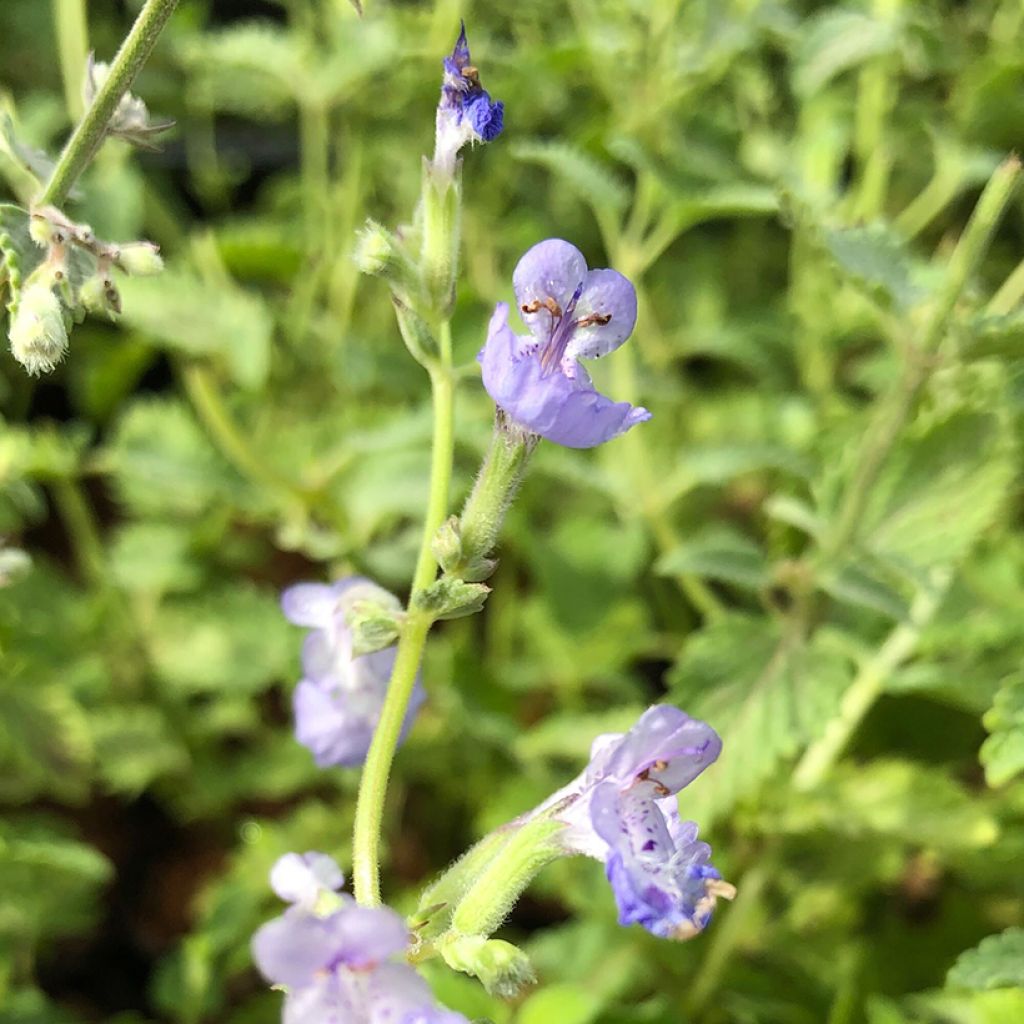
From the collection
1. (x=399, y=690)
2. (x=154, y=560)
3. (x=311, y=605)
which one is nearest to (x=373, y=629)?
(x=399, y=690)

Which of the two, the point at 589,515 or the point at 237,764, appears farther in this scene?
the point at 589,515

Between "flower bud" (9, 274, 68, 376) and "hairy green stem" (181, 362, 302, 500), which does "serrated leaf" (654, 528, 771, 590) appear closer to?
"hairy green stem" (181, 362, 302, 500)

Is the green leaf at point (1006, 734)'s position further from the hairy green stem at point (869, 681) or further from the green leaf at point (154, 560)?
the green leaf at point (154, 560)

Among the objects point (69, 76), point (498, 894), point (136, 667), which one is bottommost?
point (498, 894)

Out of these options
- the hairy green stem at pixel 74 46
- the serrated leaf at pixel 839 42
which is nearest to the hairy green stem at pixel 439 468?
the serrated leaf at pixel 839 42

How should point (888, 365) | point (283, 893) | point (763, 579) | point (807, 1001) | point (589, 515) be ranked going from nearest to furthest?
point (283, 893) → point (763, 579) → point (807, 1001) → point (888, 365) → point (589, 515)

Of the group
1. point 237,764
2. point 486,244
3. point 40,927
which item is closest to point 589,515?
point 486,244

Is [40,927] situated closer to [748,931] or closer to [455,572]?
[748,931]

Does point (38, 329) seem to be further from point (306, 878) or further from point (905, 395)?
point (905, 395)
